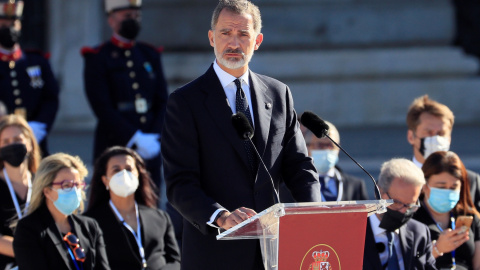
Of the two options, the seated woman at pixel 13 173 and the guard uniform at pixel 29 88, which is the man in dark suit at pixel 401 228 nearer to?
the seated woman at pixel 13 173

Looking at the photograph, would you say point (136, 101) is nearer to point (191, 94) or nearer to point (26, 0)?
point (191, 94)

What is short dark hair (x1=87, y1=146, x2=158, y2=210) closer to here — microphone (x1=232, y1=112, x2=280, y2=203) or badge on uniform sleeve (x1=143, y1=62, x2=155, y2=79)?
badge on uniform sleeve (x1=143, y1=62, x2=155, y2=79)

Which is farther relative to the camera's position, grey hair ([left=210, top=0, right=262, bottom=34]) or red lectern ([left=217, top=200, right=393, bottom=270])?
grey hair ([left=210, top=0, right=262, bottom=34])

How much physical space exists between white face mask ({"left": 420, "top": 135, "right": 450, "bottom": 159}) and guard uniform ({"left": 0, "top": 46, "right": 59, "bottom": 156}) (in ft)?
9.44

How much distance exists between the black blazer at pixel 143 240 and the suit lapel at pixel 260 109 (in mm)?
2171

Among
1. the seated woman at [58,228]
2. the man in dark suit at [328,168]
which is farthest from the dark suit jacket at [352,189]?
the seated woman at [58,228]

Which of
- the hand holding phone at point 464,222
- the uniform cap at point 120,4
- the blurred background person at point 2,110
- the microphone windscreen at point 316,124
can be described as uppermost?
the uniform cap at point 120,4

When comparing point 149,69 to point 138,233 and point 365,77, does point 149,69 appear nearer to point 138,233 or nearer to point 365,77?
point 138,233

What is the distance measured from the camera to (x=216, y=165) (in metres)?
3.89

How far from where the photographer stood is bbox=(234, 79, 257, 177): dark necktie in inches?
154

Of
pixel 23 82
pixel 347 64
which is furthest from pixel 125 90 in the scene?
pixel 347 64

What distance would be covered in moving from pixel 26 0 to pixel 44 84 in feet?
16.2

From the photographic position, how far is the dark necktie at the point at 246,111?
3914mm

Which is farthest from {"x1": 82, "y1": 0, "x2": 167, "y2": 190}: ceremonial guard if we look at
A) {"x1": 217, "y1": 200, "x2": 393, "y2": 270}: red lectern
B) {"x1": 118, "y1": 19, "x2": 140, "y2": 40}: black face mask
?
{"x1": 217, "y1": 200, "x2": 393, "y2": 270}: red lectern
